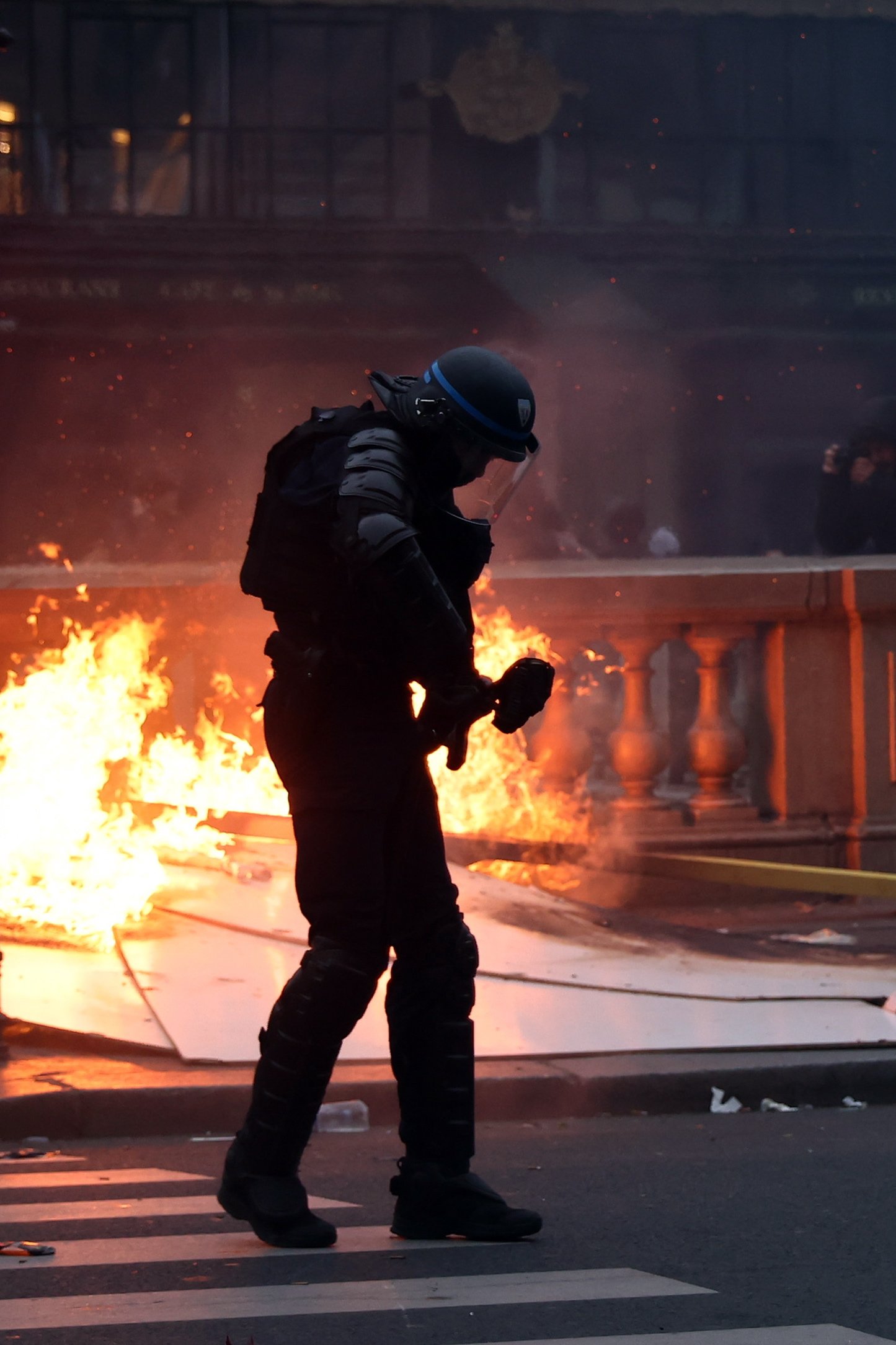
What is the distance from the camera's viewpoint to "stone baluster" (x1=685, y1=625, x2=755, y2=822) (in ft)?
23.8

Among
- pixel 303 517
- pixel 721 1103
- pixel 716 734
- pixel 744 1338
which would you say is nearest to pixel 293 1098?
pixel 744 1338

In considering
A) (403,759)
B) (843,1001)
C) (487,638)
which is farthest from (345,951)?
(487,638)

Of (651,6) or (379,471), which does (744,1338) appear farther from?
(651,6)

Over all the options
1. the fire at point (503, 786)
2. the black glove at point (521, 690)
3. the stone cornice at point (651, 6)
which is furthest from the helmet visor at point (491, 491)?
the stone cornice at point (651, 6)

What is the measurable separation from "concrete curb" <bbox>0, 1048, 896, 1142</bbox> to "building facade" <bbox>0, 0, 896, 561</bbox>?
1546 centimetres

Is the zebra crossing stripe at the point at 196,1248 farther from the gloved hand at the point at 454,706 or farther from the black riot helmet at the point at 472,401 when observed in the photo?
the black riot helmet at the point at 472,401

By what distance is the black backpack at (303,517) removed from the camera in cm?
323

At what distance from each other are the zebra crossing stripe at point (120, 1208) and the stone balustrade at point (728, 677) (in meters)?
3.41

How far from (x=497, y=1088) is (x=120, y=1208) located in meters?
1.18

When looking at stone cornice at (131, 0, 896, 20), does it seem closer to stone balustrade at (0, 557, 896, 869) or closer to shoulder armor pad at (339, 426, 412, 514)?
stone balustrade at (0, 557, 896, 869)

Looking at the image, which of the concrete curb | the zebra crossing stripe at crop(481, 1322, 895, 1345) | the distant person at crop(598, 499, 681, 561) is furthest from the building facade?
the zebra crossing stripe at crop(481, 1322, 895, 1345)

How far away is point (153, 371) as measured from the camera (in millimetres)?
20281

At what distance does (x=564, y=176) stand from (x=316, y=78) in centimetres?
291

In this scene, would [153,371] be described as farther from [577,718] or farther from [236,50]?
[577,718]
